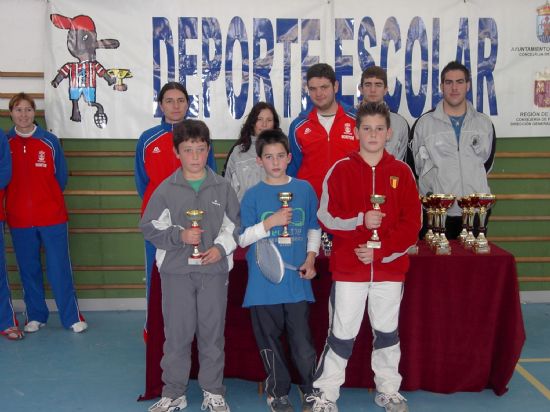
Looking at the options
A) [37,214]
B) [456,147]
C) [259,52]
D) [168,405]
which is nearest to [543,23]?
[456,147]

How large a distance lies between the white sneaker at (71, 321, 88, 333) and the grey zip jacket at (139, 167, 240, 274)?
184cm

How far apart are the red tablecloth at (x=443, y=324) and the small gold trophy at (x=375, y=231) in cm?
42

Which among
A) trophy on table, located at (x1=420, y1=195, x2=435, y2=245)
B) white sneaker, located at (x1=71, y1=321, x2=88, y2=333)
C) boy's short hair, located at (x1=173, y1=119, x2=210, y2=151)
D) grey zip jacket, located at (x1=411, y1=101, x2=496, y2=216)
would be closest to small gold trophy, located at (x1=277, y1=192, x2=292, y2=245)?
boy's short hair, located at (x1=173, y1=119, x2=210, y2=151)

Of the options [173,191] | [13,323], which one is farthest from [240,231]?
[13,323]

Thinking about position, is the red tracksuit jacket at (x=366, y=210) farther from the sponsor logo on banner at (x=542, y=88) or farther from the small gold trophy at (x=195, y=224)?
the sponsor logo on banner at (x=542, y=88)

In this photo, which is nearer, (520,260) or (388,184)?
(388,184)

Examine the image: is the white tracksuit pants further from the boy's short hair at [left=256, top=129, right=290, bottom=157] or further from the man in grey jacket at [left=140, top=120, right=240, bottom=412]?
the boy's short hair at [left=256, top=129, right=290, bottom=157]

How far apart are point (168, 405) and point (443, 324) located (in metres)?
1.54

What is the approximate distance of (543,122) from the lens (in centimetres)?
511

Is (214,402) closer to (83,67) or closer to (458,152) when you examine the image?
(458,152)

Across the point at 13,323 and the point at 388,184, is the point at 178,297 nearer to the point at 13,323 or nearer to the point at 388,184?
the point at 388,184

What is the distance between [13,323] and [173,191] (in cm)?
220

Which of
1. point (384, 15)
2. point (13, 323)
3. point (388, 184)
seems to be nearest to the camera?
point (388, 184)

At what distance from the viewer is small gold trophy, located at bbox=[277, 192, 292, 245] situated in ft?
9.43
